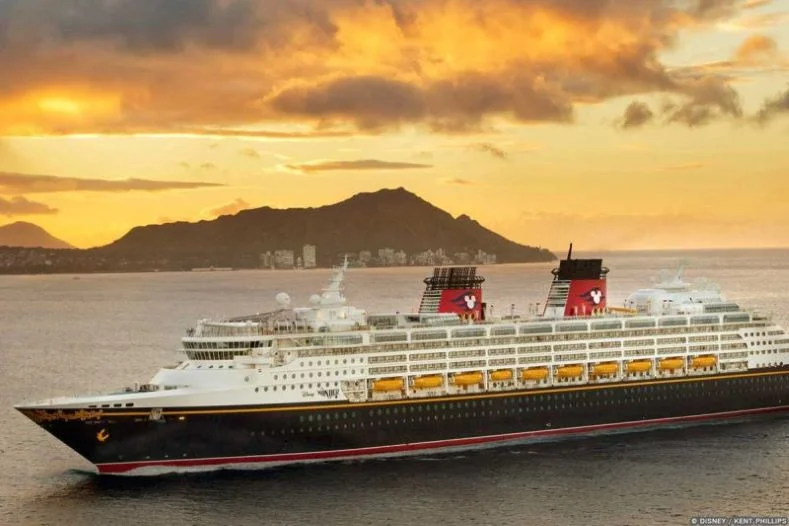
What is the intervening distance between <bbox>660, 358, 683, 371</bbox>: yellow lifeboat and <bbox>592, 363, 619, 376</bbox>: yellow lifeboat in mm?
2930

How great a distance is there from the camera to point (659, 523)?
37406mm

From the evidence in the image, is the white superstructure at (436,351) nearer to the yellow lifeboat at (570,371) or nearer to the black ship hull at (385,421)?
the yellow lifeboat at (570,371)

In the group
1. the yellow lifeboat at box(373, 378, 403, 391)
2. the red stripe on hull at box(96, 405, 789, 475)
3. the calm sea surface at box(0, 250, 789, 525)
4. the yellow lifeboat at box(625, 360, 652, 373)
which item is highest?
the yellow lifeboat at box(625, 360, 652, 373)

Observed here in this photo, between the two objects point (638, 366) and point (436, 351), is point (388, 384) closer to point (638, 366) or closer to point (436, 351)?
point (436, 351)

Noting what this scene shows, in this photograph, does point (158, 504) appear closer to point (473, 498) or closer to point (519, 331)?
point (473, 498)

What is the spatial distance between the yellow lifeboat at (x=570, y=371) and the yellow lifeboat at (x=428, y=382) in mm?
6364

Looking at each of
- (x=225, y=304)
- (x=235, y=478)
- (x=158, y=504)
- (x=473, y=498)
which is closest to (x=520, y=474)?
(x=473, y=498)

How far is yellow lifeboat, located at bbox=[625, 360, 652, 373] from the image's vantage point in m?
52.5

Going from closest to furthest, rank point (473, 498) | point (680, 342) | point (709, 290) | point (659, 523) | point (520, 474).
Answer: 1. point (659, 523)
2. point (473, 498)
3. point (520, 474)
4. point (680, 342)
5. point (709, 290)

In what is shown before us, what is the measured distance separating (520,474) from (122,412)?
A: 1634 centimetres

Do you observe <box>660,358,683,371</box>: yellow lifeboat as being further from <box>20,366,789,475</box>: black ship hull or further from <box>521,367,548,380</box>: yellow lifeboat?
<box>521,367,548,380</box>: yellow lifeboat

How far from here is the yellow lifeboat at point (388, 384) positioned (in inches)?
1822

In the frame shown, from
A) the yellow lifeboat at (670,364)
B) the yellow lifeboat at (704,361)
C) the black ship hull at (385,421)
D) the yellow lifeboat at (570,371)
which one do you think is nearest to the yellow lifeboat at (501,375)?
the black ship hull at (385,421)

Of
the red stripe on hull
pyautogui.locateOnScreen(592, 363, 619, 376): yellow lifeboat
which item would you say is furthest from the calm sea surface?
pyautogui.locateOnScreen(592, 363, 619, 376): yellow lifeboat
